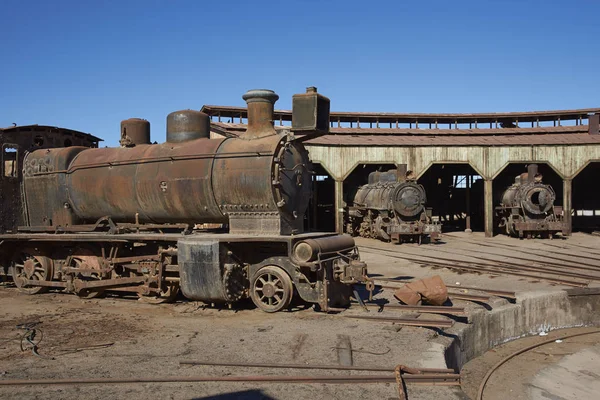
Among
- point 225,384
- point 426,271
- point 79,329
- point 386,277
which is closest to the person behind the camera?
point 225,384

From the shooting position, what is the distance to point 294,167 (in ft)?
29.1

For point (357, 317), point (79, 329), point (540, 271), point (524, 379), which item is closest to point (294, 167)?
point (357, 317)

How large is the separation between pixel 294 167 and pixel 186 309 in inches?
131

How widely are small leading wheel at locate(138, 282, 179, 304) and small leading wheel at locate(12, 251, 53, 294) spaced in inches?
101

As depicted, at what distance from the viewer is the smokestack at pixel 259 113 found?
30.0 ft

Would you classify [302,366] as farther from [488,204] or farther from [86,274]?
[488,204]

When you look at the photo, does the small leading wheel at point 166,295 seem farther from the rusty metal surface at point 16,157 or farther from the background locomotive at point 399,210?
the background locomotive at point 399,210

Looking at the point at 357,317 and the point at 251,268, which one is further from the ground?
the point at 251,268

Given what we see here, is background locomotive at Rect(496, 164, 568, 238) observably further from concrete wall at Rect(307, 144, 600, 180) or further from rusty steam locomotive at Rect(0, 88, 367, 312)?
rusty steam locomotive at Rect(0, 88, 367, 312)

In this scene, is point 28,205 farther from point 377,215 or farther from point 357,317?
point 377,215

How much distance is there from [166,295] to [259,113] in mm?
3932

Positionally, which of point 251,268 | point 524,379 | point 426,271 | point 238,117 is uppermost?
point 238,117

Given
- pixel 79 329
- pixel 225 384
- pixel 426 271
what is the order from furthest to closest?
pixel 426 271 → pixel 79 329 → pixel 225 384

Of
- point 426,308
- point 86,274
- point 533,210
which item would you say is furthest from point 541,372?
point 533,210
